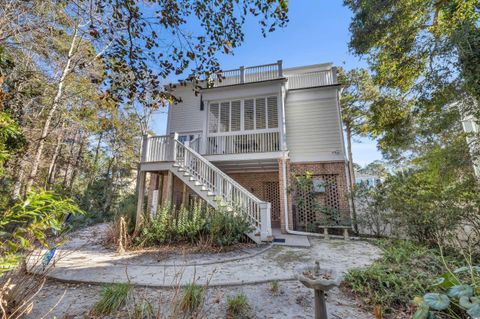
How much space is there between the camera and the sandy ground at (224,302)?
2.58 m

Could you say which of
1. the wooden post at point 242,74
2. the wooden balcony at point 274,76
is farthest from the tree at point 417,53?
the wooden post at point 242,74

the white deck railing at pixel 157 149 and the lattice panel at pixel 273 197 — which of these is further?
the lattice panel at pixel 273 197

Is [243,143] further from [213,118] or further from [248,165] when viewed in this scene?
[213,118]

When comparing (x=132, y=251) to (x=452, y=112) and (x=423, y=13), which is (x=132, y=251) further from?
(x=423, y=13)

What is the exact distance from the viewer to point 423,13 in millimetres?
6785

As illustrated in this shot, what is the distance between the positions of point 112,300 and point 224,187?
16.3 ft

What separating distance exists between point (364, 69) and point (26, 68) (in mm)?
15924

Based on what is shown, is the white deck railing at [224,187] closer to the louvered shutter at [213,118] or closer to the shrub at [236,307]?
the louvered shutter at [213,118]

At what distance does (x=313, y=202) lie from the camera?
8805 mm

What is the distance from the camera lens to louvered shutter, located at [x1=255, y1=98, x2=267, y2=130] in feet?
30.0

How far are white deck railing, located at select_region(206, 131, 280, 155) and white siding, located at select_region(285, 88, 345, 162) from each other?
1446 millimetres

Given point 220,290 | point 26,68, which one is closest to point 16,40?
point 26,68

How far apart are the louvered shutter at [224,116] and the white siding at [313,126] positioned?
286 centimetres

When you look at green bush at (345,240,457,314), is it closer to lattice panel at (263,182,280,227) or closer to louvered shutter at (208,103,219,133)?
lattice panel at (263,182,280,227)
